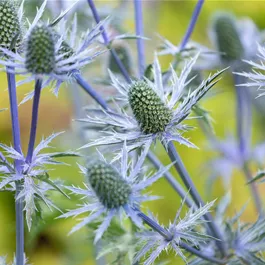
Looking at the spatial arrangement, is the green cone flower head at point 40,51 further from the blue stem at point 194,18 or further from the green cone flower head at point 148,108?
the blue stem at point 194,18

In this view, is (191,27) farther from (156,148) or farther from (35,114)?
(156,148)

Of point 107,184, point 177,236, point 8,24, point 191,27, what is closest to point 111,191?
point 107,184

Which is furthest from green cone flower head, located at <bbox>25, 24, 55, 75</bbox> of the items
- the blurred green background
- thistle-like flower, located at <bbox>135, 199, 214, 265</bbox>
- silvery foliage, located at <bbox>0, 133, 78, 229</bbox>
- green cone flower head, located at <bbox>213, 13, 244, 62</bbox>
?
green cone flower head, located at <bbox>213, 13, 244, 62</bbox>

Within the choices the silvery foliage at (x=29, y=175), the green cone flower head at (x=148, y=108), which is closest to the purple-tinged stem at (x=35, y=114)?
the silvery foliage at (x=29, y=175)

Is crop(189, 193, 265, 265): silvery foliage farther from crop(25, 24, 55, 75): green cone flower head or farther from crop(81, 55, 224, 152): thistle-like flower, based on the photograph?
crop(25, 24, 55, 75): green cone flower head

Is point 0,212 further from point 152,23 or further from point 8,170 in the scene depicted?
point 8,170

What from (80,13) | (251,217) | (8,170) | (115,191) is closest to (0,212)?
(80,13)
